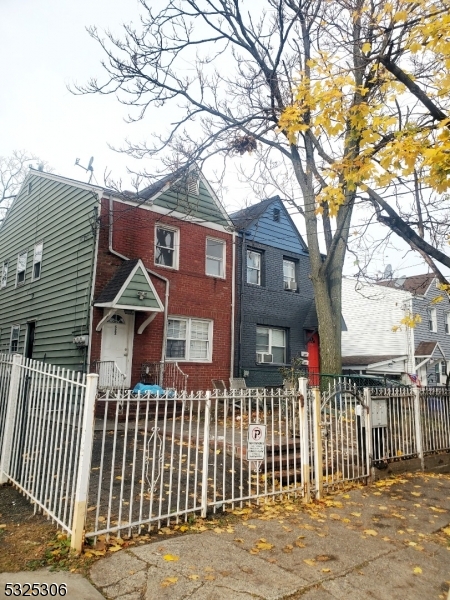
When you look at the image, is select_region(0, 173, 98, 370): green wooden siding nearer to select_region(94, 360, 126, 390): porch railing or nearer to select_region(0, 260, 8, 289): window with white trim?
select_region(0, 260, 8, 289): window with white trim

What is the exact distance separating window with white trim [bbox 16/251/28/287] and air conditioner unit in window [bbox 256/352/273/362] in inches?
397

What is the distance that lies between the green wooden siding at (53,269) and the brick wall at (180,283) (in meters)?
0.63

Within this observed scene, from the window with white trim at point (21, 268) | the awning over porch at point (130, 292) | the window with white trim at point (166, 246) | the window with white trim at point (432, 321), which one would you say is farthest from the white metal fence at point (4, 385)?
the window with white trim at point (432, 321)

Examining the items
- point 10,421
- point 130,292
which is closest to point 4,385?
point 10,421

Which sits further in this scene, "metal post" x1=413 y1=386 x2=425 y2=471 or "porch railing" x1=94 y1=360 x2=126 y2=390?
"porch railing" x1=94 y1=360 x2=126 y2=390

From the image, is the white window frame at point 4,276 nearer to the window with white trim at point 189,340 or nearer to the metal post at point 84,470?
the window with white trim at point 189,340

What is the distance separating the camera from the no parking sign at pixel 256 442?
18.1 ft

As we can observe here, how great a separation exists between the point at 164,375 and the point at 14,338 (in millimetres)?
7564

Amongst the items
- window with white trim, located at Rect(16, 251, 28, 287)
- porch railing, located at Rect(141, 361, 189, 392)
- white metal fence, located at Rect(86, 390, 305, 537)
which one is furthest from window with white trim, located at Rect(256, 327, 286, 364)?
window with white trim, located at Rect(16, 251, 28, 287)

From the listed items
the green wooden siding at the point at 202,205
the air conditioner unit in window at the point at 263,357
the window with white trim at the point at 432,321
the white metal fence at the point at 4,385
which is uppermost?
the green wooden siding at the point at 202,205

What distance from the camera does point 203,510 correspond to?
16.3ft

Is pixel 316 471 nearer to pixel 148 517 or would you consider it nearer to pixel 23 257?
pixel 148 517

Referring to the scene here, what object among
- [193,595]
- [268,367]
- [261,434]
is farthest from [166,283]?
[193,595]

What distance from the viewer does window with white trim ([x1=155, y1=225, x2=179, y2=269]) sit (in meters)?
14.2
